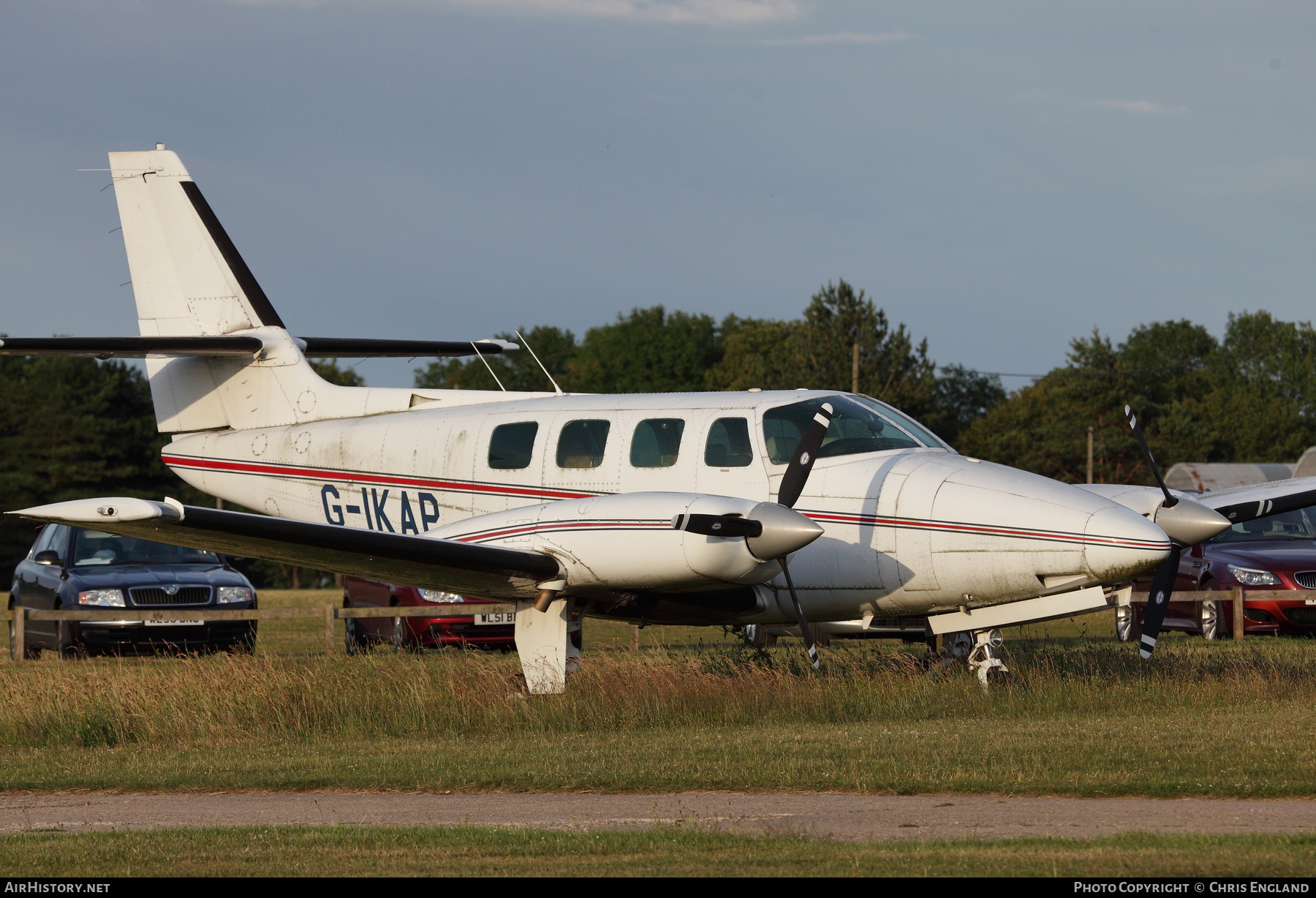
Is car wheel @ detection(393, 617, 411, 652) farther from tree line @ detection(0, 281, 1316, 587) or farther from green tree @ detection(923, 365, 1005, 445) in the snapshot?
green tree @ detection(923, 365, 1005, 445)

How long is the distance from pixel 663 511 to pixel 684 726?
173cm

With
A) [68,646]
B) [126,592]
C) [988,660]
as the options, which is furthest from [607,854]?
[68,646]

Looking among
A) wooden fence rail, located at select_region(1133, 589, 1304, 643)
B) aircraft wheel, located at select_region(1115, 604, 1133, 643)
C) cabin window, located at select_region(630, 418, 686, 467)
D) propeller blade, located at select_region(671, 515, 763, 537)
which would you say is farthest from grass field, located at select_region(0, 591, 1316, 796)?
aircraft wheel, located at select_region(1115, 604, 1133, 643)

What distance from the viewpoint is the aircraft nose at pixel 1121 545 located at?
10.9 m

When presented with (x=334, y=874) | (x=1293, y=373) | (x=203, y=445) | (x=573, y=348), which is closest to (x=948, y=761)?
(x=334, y=874)

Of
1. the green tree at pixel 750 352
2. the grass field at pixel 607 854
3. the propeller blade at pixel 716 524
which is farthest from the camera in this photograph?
the green tree at pixel 750 352

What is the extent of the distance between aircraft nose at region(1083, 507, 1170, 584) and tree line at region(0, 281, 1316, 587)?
177 ft

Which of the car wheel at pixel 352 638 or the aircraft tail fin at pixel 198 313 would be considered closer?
the aircraft tail fin at pixel 198 313

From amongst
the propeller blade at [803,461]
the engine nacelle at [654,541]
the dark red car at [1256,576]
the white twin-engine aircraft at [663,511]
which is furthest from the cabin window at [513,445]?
the dark red car at [1256,576]

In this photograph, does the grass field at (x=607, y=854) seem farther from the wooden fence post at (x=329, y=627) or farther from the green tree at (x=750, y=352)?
the green tree at (x=750, y=352)

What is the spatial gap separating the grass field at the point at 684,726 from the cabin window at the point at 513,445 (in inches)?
78.4

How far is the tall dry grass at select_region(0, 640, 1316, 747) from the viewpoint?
36.9 ft

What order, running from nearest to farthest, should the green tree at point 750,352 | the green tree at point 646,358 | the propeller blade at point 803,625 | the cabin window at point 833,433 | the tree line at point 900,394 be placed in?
1. the propeller blade at point 803,625
2. the cabin window at point 833,433
3. the tree line at point 900,394
4. the green tree at point 750,352
5. the green tree at point 646,358

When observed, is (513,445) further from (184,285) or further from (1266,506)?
(1266,506)
